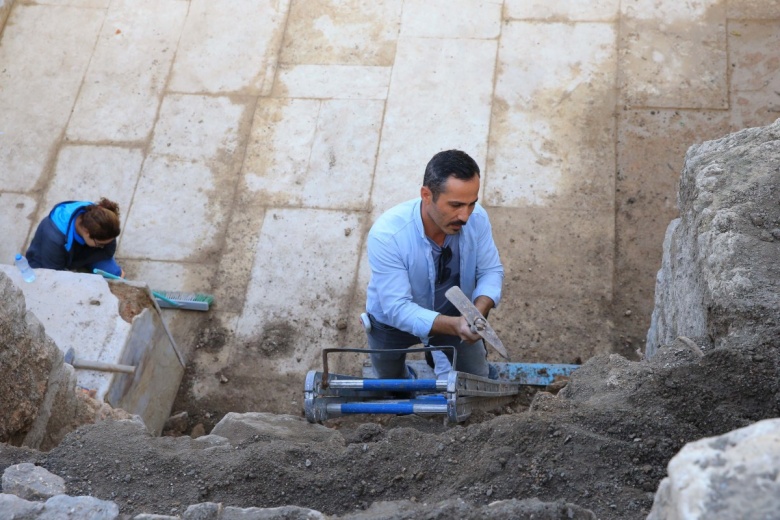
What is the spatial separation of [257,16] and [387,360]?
157 inches

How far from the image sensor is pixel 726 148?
167 inches

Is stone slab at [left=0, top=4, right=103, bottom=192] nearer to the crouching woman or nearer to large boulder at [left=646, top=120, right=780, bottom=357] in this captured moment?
the crouching woman

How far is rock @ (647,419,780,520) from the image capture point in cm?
188

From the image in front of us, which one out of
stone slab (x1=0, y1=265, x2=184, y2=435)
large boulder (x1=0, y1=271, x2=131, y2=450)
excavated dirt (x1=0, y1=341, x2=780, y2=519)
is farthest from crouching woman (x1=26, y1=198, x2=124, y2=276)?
excavated dirt (x1=0, y1=341, x2=780, y2=519)

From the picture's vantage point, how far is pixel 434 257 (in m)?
4.44

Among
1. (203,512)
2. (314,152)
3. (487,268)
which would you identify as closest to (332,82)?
(314,152)

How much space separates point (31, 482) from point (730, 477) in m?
2.36

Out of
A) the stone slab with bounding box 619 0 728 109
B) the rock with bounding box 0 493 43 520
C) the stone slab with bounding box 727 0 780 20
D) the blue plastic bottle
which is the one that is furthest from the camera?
the stone slab with bounding box 727 0 780 20

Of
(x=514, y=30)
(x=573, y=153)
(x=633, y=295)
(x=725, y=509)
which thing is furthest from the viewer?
(x=514, y=30)

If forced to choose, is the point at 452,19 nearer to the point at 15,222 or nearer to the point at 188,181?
the point at 188,181

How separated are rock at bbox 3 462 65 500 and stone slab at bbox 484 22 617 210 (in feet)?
13.1

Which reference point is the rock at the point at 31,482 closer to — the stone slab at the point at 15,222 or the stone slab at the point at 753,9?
the stone slab at the point at 15,222

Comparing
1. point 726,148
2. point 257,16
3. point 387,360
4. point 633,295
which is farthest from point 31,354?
point 257,16

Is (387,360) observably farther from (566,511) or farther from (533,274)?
(566,511)
